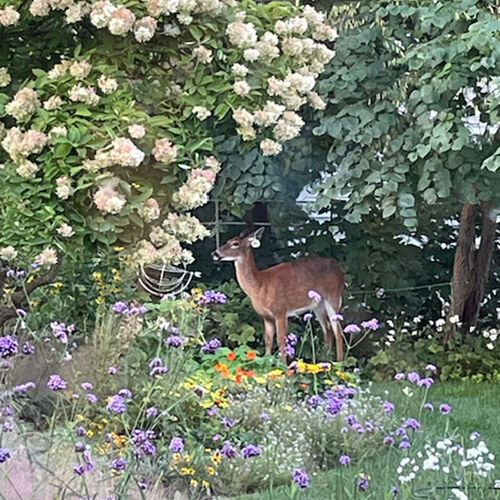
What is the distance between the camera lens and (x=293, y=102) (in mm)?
3676

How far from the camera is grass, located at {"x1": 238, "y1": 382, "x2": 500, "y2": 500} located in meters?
3.45

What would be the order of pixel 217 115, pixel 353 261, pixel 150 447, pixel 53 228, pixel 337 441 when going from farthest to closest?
pixel 353 261, pixel 337 441, pixel 217 115, pixel 53 228, pixel 150 447

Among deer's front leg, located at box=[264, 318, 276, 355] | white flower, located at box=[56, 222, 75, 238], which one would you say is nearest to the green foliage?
deer's front leg, located at box=[264, 318, 276, 355]

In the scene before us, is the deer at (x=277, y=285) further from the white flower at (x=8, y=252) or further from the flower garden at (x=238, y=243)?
the white flower at (x=8, y=252)

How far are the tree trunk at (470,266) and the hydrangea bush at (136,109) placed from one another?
4369 millimetres

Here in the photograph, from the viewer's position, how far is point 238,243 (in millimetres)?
7219

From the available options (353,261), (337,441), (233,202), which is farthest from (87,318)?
(353,261)

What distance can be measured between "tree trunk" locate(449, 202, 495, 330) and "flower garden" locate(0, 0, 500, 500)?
0.02 metres

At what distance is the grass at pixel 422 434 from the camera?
136 inches

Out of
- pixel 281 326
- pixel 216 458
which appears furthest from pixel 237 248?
pixel 216 458

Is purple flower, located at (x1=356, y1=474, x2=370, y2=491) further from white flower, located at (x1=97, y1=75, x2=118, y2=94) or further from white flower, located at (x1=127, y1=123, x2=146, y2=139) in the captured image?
white flower, located at (x1=97, y1=75, x2=118, y2=94)

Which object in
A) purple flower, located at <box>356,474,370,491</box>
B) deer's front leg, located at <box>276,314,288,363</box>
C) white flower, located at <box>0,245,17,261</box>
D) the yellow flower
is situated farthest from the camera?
deer's front leg, located at <box>276,314,288,363</box>

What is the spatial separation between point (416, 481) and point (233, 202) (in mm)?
3736

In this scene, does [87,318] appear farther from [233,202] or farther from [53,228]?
[53,228]
